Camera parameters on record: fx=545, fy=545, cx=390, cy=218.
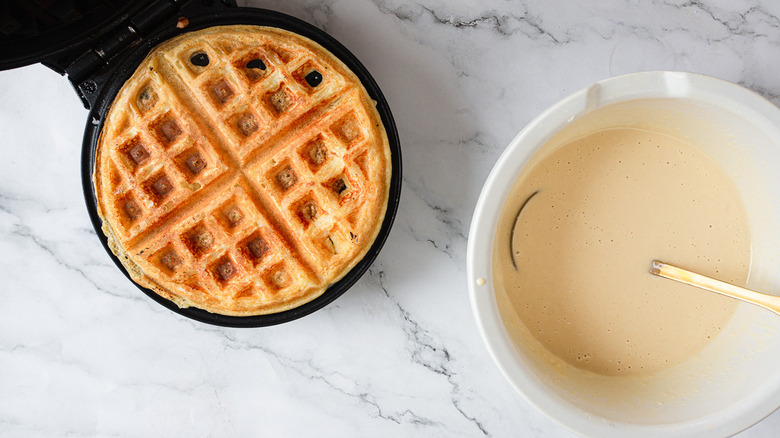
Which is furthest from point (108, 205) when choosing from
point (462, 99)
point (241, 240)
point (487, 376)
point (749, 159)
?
point (749, 159)

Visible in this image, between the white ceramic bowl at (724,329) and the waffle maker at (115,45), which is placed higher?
the waffle maker at (115,45)

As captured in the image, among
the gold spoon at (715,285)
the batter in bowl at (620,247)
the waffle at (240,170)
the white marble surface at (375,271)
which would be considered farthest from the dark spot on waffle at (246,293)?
the gold spoon at (715,285)

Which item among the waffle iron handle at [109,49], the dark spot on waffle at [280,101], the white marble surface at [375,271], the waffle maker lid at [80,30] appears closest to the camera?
the waffle maker lid at [80,30]

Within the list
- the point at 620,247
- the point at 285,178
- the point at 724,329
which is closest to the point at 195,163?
the point at 285,178

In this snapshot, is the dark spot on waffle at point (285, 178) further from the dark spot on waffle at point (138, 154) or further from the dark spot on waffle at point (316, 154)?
the dark spot on waffle at point (138, 154)

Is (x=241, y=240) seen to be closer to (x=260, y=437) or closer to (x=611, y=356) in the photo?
(x=260, y=437)

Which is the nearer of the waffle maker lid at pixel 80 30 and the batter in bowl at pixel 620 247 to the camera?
the waffle maker lid at pixel 80 30
